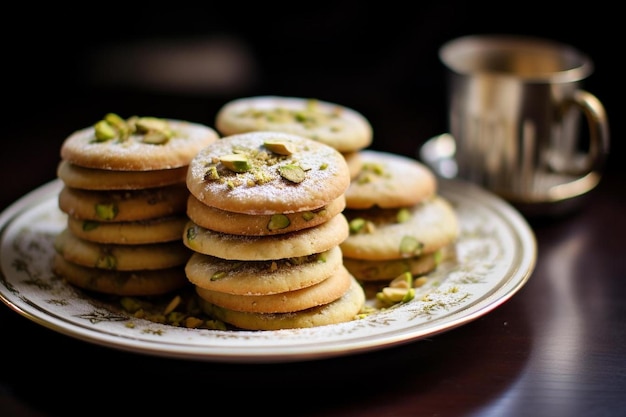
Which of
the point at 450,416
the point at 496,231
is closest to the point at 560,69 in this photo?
the point at 496,231

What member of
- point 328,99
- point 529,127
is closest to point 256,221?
point 529,127

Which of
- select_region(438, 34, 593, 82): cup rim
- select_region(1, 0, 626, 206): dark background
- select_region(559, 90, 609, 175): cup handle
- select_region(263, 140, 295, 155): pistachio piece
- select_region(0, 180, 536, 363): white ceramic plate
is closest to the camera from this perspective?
select_region(0, 180, 536, 363): white ceramic plate

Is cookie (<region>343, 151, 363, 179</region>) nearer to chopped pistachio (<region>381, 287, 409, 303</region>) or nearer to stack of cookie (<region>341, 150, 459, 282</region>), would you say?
stack of cookie (<region>341, 150, 459, 282</region>)

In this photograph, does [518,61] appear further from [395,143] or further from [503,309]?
[503,309]

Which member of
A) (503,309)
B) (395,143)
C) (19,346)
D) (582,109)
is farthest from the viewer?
(395,143)

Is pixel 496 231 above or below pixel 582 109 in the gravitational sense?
below

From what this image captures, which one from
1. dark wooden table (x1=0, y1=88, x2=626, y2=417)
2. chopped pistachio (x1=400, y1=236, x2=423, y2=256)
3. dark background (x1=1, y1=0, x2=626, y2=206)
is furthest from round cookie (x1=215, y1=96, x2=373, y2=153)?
dark background (x1=1, y1=0, x2=626, y2=206)

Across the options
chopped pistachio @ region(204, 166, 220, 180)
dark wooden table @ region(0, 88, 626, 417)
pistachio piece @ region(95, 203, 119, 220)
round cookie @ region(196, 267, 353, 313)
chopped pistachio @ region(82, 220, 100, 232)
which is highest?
chopped pistachio @ region(204, 166, 220, 180)

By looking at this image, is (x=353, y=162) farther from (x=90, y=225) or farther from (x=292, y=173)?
(x=90, y=225)
